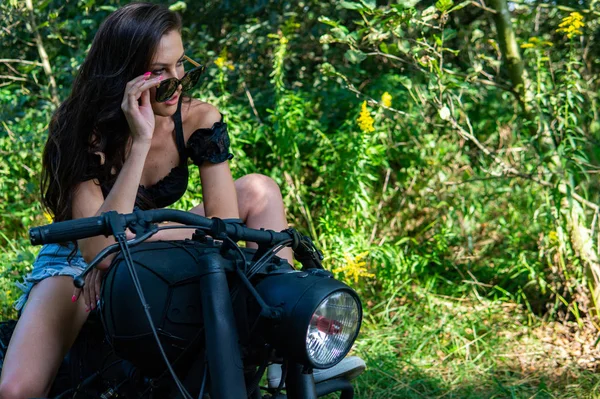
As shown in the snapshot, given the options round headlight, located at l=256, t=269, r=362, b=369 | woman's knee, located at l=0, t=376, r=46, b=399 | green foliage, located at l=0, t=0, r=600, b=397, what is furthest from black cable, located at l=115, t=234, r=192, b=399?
green foliage, located at l=0, t=0, r=600, b=397

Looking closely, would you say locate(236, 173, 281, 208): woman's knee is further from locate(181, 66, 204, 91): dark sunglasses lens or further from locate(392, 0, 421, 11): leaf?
locate(392, 0, 421, 11): leaf

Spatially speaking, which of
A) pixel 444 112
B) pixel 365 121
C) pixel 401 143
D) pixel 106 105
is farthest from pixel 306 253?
pixel 401 143

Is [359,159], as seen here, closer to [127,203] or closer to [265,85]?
[265,85]

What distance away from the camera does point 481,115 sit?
5.01 m

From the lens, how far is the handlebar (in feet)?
4.83

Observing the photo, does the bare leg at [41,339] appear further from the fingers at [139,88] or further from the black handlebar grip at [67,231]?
the black handlebar grip at [67,231]

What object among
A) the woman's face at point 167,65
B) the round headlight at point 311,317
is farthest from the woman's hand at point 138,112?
the round headlight at point 311,317

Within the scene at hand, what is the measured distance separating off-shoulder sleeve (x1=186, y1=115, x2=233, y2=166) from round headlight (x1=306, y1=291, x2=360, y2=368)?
1.15 m

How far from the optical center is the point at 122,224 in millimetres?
1488

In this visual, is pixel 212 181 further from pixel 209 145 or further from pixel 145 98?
pixel 145 98

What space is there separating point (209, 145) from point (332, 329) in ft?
4.04

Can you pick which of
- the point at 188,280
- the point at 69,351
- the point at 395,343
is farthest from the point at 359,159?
the point at 188,280

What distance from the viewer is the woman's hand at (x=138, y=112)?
2160mm

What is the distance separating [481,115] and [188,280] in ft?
12.4
